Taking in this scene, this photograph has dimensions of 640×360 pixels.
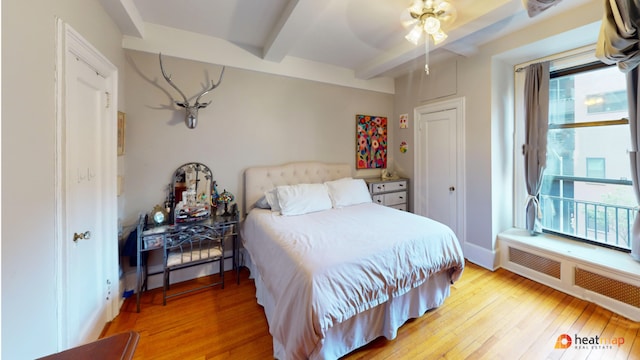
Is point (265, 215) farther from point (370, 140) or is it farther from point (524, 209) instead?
point (524, 209)

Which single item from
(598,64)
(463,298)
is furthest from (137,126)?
(598,64)

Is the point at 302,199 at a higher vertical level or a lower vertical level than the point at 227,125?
lower

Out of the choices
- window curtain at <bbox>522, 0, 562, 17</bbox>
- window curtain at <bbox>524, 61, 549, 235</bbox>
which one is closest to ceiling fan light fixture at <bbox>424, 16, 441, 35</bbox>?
window curtain at <bbox>522, 0, 562, 17</bbox>

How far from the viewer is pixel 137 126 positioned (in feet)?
7.77

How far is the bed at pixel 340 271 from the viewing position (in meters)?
1.35

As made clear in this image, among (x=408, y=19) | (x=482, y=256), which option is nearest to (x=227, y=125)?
(x=408, y=19)

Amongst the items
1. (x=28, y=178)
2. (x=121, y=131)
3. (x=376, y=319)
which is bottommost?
(x=376, y=319)

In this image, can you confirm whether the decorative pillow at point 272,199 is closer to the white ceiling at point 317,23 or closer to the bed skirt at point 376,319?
the bed skirt at point 376,319

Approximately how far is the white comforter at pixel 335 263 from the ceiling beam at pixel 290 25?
1778 millimetres

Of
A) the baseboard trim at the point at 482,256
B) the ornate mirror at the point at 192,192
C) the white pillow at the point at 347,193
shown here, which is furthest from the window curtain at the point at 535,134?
the ornate mirror at the point at 192,192

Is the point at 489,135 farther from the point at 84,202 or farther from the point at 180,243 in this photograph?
the point at 84,202

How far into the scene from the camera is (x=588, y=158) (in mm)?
2467

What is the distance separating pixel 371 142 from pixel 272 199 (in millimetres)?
1959

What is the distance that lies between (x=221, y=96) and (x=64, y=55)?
1461 mm
